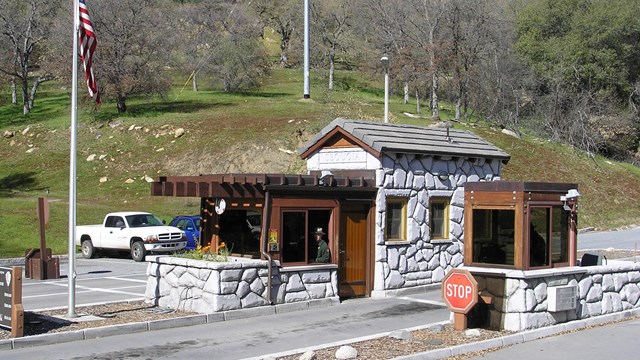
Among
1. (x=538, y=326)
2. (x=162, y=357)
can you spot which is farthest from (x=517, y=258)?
(x=162, y=357)

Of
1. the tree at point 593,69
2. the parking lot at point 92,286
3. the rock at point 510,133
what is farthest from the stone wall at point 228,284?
the tree at point 593,69

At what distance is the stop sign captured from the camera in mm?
12508

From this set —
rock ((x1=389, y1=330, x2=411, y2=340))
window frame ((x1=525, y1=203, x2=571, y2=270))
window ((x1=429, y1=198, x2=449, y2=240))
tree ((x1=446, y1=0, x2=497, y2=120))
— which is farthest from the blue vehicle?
tree ((x1=446, y1=0, x2=497, y2=120))

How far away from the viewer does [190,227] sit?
2878 centimetres

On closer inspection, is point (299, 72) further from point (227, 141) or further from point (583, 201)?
point (583, 201)

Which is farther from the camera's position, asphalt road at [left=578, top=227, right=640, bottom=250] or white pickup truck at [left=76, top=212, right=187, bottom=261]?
asphalt road at [left=578, top=227, right=640, bottom=250]

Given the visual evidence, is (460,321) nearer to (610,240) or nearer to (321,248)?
(321,248)

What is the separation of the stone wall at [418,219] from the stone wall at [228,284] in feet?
5.78

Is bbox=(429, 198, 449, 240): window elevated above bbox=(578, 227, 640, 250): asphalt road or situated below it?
above

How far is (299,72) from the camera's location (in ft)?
275

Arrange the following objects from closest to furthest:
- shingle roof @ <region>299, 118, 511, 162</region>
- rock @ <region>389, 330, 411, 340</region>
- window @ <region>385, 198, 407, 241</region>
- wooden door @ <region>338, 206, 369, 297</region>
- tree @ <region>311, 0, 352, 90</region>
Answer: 1. rock @ <region>389, 330, 411, 340</region>
2. wooden door @ <region>338, 206, 369, 297</region>
3. shingle roof @ <region>299, 118, 511, 162</region>
4. window @ <region>385, 198, 407, 241</region>
5. tree @ <region>311, 0, 352, 90</region>

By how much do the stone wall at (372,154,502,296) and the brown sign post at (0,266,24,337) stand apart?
8272 millimetres

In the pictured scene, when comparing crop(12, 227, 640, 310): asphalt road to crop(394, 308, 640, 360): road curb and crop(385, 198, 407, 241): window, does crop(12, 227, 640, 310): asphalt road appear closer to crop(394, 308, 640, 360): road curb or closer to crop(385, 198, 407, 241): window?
crop(385, 198, 407, 241): window

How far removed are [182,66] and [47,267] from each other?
163 ft
